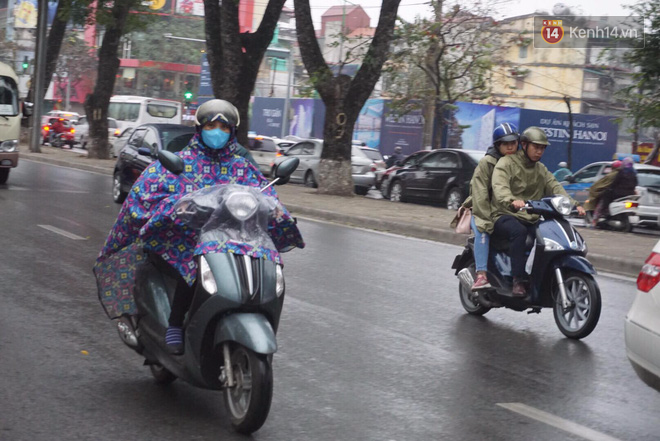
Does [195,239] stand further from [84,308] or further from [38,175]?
[38,175]

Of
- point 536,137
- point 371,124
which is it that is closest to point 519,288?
point 536,137

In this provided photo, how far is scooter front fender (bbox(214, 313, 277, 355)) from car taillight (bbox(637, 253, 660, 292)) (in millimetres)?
1837

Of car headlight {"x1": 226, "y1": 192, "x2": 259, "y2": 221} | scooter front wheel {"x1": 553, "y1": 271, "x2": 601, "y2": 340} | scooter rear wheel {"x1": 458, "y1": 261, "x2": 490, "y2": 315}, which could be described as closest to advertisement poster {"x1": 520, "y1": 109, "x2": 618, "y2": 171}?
scooter rear wheel {"x1": 458, "y1": 261, "x2": 490, "y2": 315}

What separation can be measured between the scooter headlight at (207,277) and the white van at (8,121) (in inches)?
631

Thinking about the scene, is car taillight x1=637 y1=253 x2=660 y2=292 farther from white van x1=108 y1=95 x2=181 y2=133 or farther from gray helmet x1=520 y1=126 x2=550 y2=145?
white van x1=108 y1=95 x2=181 y2=133

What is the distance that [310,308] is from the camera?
8531 mm

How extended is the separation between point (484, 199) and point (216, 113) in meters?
3.74

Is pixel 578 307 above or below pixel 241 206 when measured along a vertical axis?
below

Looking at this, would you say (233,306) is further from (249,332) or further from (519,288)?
(519,288)

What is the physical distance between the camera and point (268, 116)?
187 ft

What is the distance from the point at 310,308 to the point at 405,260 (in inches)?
163

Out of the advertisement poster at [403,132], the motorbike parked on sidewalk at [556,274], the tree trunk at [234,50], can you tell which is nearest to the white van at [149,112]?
the advertisement poster at [403,132]

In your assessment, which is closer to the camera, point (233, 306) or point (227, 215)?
point (233, 306)

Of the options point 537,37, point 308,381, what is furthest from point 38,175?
point 537,37
